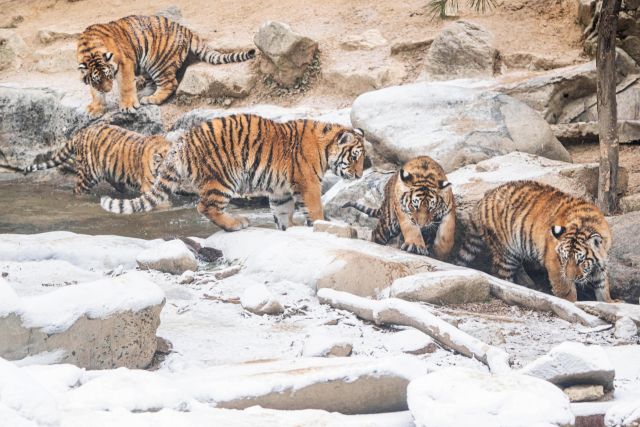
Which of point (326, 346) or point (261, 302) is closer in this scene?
point (326, 346)

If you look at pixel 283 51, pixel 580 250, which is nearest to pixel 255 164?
pixel 580 250

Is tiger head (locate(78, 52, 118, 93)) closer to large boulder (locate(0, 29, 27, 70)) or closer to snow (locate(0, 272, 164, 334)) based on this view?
large boulder (locate(0, 29, 27, 70))

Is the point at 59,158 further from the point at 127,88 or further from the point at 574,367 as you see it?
the point at 574,367

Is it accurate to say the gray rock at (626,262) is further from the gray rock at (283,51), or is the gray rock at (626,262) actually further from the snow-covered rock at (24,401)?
the gray rock at (283,51)

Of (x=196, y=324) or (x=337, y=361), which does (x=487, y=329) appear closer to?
(x=337, y=361)

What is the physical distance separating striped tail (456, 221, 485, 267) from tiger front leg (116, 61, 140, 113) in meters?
5.96

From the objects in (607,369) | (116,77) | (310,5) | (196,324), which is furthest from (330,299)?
(310,5)

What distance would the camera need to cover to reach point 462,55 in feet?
28.1

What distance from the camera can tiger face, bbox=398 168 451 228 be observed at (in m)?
5.10

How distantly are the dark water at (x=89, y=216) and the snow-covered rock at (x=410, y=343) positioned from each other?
12.0 ft

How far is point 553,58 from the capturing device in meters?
8.48

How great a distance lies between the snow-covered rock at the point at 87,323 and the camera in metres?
2.46

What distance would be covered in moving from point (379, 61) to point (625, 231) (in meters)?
5.41

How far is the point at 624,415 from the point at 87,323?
208 centimetres
